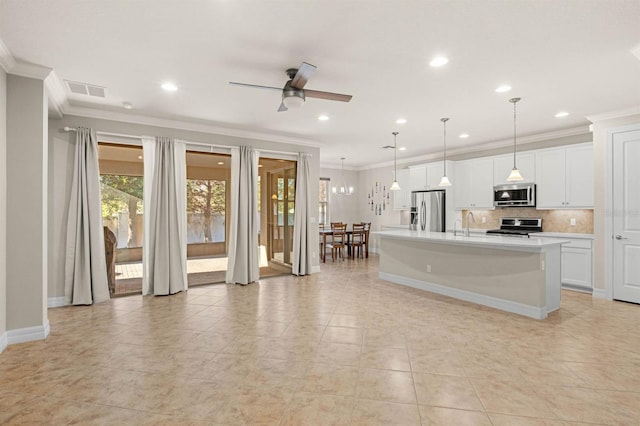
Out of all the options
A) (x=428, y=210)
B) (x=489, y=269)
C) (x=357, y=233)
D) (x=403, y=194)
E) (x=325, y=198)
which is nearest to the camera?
(x=489, y=269)

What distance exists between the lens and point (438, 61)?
321 centimetres

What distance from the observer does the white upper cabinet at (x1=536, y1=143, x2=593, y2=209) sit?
5.43m

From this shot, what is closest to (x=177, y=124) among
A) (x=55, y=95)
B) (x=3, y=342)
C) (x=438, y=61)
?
(x=55, y=95)

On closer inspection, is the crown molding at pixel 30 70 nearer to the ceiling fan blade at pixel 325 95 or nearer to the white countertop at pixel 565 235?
the ceiling fan blade at pixel 325 95

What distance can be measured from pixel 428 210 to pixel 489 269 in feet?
11.3

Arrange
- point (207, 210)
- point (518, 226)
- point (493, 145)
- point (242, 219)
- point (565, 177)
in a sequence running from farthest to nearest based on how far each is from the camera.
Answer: point (207, 210)
point (493, 145)
point (518, 226)
point (242, 219)
point (565, 177)

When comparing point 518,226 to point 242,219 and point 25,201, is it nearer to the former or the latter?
point 242,219

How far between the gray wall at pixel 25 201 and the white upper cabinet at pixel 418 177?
715 centimetres

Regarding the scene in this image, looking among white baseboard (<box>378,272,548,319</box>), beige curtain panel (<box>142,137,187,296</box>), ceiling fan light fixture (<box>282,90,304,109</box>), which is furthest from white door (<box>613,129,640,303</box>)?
beige curtain panel (<box>142,137,187,296</box>)

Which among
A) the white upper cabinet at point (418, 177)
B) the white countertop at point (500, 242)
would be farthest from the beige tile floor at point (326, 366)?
the white upper cabinet at point (418, 177)

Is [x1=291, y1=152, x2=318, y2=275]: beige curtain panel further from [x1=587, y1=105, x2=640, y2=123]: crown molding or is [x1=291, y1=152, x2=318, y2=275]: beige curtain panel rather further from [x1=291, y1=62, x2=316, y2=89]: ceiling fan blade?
[x1=587, y1=105, x2=640, y2=123]: crown molding

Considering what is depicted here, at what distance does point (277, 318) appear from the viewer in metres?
4.04

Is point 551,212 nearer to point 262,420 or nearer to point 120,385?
point 262,420

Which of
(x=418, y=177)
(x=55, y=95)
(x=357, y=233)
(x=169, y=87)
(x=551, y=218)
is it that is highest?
(x=169, y=87)
